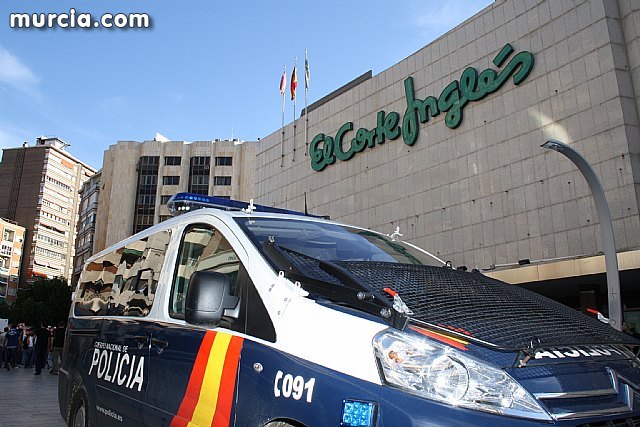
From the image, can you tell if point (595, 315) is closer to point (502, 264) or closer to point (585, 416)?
point (585, 416)

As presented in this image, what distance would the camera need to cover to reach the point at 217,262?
286 cm

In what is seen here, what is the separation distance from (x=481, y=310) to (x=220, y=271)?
1.39 m

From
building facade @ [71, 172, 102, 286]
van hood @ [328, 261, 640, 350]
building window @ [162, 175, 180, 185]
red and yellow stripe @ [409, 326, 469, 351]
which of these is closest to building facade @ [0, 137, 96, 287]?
building facade @ [71, 172, 102, 286]

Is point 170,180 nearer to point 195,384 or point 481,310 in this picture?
point 195,384

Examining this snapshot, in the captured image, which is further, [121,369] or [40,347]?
[40,347]

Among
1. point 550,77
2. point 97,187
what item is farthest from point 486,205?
point 97,187

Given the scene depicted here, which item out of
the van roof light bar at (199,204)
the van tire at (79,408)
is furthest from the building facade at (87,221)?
the van roof light bar at (199,204)

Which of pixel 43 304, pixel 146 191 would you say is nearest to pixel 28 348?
pixel 43 304

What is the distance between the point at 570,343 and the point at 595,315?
138 centimetres

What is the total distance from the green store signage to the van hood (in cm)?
1795

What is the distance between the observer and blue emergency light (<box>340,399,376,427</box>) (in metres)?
1.79

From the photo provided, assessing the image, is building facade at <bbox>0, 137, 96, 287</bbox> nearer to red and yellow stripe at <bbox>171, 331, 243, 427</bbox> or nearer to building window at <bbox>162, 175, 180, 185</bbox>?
building window at <bbox>162, 175, 180, 185</bbox>

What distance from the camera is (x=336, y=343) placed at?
2006 mm

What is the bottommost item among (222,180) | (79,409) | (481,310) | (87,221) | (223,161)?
(79,409)
